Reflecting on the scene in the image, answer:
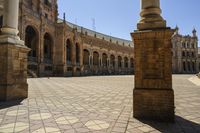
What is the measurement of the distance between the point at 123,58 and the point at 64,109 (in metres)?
62.2

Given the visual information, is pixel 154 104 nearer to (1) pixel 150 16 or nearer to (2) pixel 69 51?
(1) pixel 150 16

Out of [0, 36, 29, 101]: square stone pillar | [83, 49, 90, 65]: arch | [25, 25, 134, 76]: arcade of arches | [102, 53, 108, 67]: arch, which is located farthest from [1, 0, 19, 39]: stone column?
[102, 53, 108, 67]: arch

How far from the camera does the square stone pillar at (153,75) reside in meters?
4.85

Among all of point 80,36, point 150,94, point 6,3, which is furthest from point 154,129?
point 80,36

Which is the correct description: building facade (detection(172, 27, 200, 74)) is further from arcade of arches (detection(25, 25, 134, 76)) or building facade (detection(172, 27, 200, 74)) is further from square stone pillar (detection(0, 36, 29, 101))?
square stone pillar (detection(0, 36, 29, 101))

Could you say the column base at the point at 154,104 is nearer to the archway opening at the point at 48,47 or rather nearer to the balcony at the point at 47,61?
the balcony at the point at 47,61

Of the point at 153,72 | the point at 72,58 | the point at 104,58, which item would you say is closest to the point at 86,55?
the point at 104,58

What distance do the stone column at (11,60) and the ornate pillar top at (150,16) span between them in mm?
5094

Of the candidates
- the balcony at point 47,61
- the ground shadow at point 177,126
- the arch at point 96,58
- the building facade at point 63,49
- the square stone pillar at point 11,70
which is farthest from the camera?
the arch at point 96,58

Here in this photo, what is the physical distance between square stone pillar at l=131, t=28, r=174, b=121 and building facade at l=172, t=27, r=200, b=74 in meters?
72.9

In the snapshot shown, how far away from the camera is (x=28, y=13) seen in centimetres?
2922

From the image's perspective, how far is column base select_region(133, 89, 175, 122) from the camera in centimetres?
→ 478

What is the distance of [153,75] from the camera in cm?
500

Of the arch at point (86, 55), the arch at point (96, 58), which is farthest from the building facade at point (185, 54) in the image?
the arch at point (86, 55)
